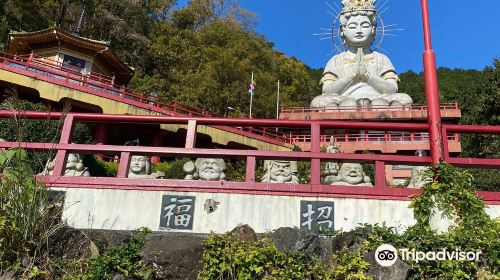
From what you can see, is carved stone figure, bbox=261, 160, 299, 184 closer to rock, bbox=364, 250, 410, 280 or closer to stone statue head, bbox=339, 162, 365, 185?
stone statue head, bbox=339, 162, 365, 185

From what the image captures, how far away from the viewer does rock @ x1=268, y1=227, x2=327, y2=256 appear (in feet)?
13.2

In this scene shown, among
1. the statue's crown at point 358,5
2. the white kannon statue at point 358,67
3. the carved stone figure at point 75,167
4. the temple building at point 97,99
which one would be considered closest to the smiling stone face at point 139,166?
the carved stone figure at point 75,167

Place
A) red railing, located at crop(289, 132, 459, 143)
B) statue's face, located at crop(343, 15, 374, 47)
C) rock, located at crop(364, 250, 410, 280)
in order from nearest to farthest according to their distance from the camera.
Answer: rock, located at crop(364, 250, 410, 280)
red railing, located at crop(289, 132, 459, 143)
statue's face, located at crop(343, 15, 374, 47)

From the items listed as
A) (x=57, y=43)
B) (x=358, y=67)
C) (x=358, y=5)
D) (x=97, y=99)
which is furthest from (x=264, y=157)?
(x=358, y=5)

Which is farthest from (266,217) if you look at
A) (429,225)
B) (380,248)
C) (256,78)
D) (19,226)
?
(256,78)

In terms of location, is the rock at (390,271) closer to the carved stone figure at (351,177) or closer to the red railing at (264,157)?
the red railing at (264,157)

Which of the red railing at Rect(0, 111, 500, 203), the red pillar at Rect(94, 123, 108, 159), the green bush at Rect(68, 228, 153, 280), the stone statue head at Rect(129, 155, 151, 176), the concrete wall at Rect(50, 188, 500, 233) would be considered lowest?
the green bush at Rect(68, 228, 153, 280)

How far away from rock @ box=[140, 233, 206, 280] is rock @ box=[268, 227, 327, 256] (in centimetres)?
71

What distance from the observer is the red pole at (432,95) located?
4.77m

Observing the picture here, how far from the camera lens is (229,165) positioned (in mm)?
12273

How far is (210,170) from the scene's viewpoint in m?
6.62

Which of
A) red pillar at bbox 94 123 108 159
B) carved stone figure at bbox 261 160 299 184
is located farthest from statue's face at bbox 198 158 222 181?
red pillar at bbox 94 123 108 159

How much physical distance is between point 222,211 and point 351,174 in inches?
97.6

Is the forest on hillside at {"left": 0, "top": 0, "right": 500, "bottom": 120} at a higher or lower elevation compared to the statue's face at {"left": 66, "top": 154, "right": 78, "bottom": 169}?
higher
